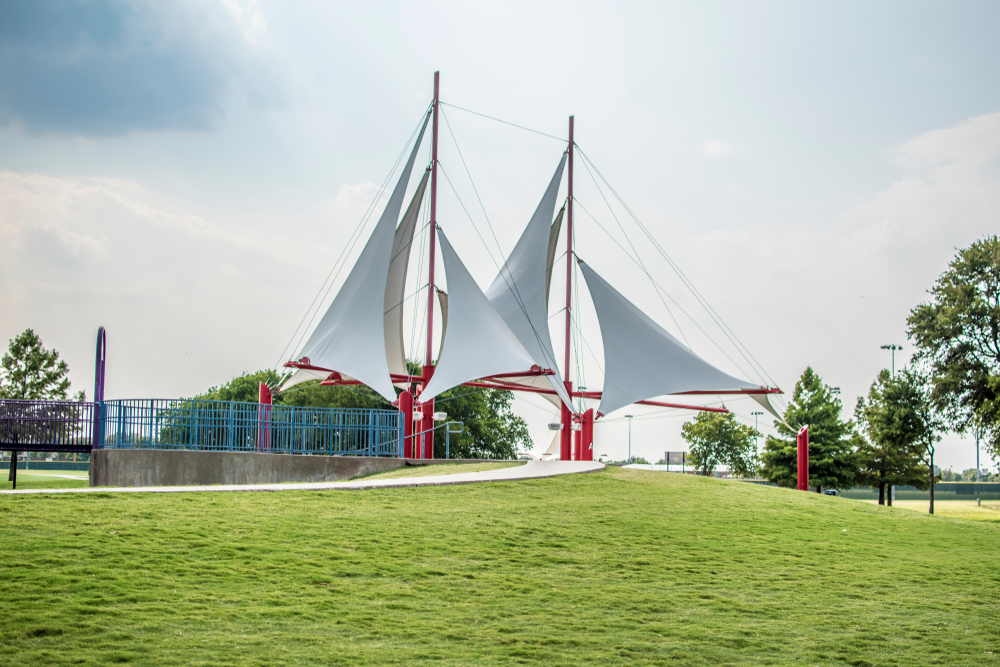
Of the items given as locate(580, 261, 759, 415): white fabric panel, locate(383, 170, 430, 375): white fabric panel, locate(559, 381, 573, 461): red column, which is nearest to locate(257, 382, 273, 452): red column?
locate(383, 170, 430, 375): white fabric panel

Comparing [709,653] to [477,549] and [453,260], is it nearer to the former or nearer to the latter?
[477,549]

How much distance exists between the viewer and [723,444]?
59.4 meters

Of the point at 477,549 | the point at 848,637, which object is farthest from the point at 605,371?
the point at 848,637

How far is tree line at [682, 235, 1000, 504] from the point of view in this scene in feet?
124

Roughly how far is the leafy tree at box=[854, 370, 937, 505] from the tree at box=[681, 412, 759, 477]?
1388 cm

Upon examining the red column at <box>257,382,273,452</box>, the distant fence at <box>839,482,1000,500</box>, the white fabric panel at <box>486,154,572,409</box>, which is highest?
the white fabric panel at <box>486,154,572,409</box>

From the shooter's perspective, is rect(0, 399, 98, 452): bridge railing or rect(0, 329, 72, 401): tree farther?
rect(0, 329, 72, 401): tree

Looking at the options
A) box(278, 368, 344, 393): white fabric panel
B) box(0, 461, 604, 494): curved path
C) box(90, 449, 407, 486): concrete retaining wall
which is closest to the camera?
box(0, 461, 604, 494): curved path

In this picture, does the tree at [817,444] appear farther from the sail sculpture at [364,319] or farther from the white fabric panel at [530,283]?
the sail sculpture at [364,319]

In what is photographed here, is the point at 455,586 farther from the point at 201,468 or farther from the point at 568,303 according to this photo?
the point at 568,303

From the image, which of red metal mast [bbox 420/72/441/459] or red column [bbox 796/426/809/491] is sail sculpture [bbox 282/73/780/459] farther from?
red column [bbox 796/426/809/491]

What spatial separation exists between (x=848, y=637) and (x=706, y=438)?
172ft

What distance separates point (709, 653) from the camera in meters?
7.82

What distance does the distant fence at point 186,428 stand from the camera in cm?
2134
